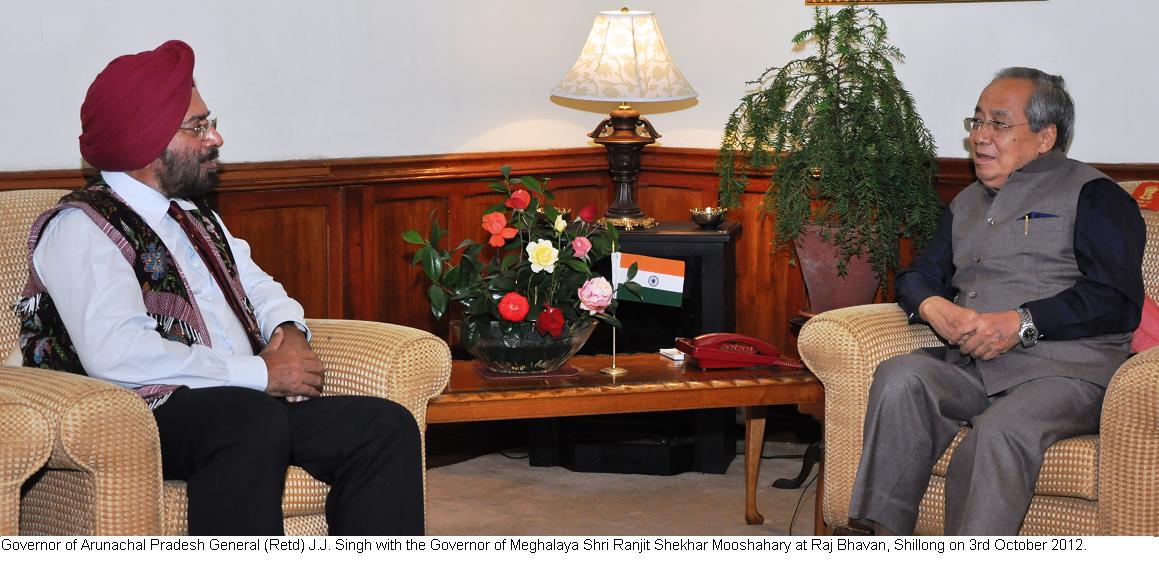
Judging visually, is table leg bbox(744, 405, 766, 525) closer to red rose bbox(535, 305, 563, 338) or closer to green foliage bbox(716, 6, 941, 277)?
green foliage bbox(716, 6, 941, 277)

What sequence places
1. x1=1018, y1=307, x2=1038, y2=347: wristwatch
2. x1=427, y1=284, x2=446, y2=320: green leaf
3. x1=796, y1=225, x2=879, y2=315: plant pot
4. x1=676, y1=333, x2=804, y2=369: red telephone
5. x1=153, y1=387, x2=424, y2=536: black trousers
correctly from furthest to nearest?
x1=796, y1=225, x2=879, y2=315: plant pot < x1=676, y1=333, x2=804, y2=369: red telephone < x1=427, y1=284, x2=446, y2=320: green leaf < x1=1018, y1=307, x2=1038, y2=347: wristwatch < x1=153, y1=387, x2=424, y2=536: black trousers

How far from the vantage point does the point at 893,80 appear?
3377mm

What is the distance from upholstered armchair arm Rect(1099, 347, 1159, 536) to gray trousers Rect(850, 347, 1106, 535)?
0.12 metres

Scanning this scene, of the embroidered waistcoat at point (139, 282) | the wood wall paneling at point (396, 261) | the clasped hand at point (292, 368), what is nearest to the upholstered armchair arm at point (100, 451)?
the embroidered waistcoat at point (139, 282)

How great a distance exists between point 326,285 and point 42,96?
94 centimetres

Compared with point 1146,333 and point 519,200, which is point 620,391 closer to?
point 519,200

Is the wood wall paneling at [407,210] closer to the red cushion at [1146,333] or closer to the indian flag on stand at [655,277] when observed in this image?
the indian flag on stand at [655,277]

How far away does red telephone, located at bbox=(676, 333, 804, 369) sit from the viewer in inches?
118

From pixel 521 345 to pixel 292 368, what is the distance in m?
0.55

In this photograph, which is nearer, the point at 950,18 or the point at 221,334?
the point at 221,334

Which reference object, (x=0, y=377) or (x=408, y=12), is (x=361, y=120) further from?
(x=0, y=377)

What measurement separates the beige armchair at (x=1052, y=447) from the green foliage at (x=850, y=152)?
47 centimetres

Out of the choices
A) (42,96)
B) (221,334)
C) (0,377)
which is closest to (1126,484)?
(221,334)

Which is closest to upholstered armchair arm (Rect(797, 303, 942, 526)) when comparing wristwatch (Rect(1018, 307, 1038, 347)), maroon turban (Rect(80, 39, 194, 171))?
wristwatch (Rect(1018, 307, 1038, 347))
